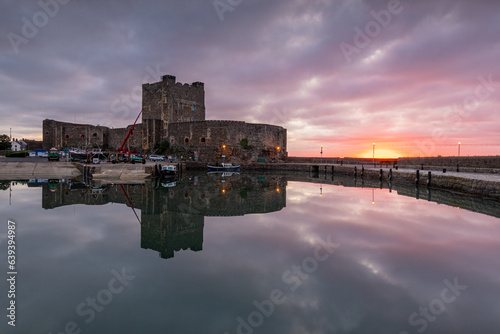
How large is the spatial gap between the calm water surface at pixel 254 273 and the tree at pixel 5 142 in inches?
2794

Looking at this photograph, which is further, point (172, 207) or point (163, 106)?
point (163, 106)

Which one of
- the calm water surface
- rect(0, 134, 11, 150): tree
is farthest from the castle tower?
rect(0, 134, 11, 150): tree

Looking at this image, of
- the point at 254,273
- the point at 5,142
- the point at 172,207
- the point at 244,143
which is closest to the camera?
the point at 254,273

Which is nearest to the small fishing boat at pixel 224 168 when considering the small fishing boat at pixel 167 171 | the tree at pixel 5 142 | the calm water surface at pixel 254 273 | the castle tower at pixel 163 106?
the small fishing boat at pixel 167 171

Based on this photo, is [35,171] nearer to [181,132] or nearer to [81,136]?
[181,132]

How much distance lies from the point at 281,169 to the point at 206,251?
115 ft

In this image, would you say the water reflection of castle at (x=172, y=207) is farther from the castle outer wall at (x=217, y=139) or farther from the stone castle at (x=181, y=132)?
the stone castle at (x=181, y=132)

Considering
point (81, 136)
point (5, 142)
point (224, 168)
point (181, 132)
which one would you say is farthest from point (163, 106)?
point (5, 142)

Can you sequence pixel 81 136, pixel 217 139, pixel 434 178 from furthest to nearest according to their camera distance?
pixel 81 136, pixel 217 139, pixel 434 178

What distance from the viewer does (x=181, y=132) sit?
4259 centimetres

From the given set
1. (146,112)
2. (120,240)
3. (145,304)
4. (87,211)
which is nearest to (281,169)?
(146,112)

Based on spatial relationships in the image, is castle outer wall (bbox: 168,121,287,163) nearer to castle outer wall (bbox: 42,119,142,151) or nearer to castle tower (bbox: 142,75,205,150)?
castle tower (bbox: 142,75,205,150)

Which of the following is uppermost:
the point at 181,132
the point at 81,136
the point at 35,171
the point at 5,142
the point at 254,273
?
the point at 181,132

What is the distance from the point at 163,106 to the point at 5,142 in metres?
47.9
